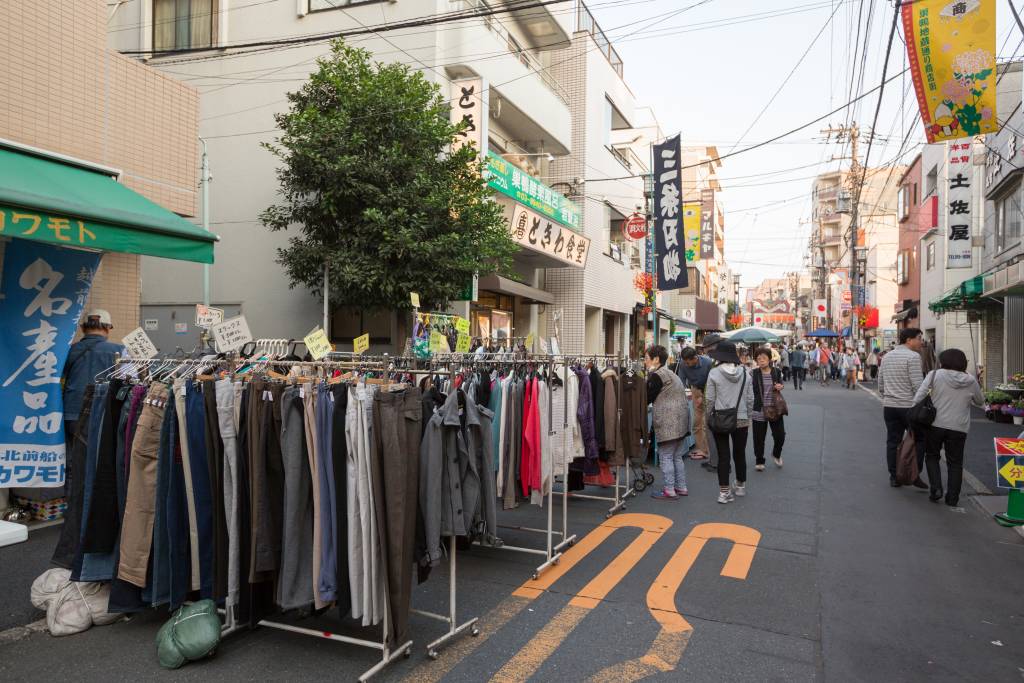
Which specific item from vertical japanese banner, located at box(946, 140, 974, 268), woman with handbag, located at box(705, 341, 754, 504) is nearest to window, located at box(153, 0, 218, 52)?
woman with handbag, located at box(705, 341, 754, 504)

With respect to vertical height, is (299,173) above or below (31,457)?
above

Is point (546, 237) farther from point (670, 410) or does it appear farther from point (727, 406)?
point (727, 406)

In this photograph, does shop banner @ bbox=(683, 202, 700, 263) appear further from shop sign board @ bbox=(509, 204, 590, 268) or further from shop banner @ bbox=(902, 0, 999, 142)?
shop banner @ bbox=(902, 0, 999, 142)

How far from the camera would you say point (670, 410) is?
8117 mm

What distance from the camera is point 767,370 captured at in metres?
10.3

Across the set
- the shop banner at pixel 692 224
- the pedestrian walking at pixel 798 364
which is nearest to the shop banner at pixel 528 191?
the shop banner at pixel 692 224

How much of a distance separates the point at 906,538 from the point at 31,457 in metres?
→ 8.45

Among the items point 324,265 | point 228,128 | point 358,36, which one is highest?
point 358,36

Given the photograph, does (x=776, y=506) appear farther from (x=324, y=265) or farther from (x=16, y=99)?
(x=16, y=99)

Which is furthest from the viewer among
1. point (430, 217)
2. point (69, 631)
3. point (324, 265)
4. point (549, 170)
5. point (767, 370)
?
point (549, 170)

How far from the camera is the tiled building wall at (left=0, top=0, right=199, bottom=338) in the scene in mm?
7004

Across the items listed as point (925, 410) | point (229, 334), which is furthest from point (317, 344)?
point (925, 410)

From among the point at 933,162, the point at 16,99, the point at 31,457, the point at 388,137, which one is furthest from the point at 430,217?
the point at 933,162

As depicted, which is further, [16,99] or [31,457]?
[16,99]
